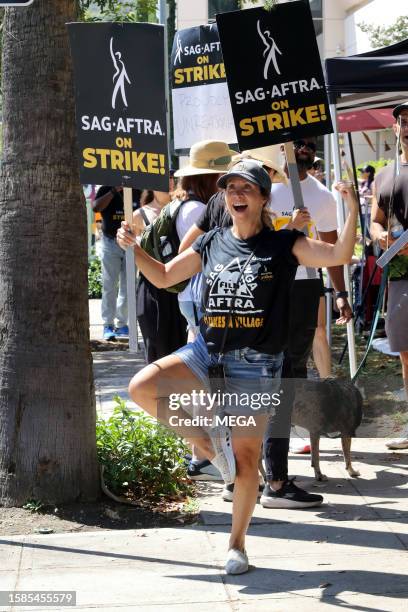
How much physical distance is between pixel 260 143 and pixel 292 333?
1.20 metres

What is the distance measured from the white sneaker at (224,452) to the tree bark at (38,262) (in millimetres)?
1235

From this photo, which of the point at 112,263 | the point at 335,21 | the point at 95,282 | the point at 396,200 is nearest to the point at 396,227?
the point at 396,200

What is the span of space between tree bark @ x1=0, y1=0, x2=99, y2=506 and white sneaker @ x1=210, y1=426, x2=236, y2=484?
1235 millimetres

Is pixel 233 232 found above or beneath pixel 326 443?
above

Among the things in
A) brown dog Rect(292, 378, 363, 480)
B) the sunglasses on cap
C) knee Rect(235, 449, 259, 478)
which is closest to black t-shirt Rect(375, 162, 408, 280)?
the sunglasses on cap

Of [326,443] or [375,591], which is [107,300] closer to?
[326,443]

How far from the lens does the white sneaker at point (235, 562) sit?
4777 millimetres

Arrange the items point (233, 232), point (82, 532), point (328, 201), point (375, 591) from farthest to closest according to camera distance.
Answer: point (328, 201) → point (82, 532) → point (233, 232) → point (375, 591)

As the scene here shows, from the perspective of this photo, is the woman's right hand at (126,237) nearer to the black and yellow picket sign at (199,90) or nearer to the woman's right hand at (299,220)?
the woman's right hand at (299,220)

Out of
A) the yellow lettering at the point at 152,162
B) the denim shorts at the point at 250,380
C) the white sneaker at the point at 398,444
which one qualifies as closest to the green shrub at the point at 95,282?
the white sneaker at the point at 398,444

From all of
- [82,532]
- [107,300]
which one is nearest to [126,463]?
[82,532]

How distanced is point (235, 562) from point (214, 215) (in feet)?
6.01

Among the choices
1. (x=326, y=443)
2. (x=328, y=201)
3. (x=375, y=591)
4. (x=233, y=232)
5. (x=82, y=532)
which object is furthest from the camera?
(x=326, y=443)

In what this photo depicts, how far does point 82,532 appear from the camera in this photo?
217 inches
